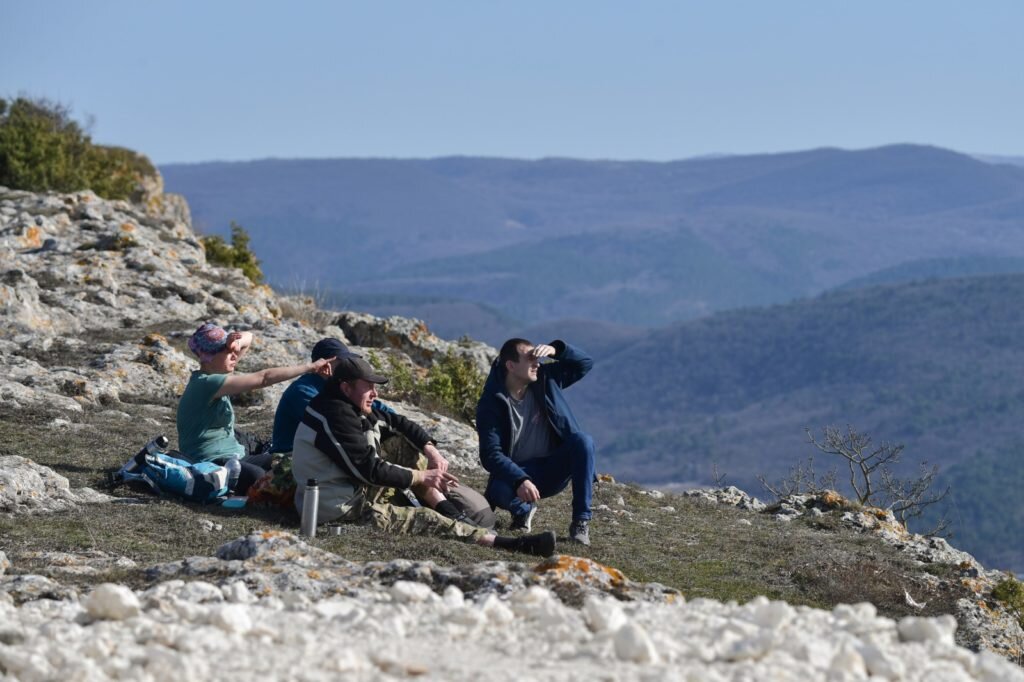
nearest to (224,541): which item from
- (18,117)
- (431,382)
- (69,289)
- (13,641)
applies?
(13,641)

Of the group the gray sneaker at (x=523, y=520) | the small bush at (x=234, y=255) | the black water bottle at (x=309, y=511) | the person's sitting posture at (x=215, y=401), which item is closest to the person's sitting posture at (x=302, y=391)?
the person's sitting posture at (x=215, y=401)

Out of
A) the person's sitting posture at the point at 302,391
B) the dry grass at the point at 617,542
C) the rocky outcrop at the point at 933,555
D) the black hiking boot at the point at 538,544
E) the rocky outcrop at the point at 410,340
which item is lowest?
the rocky outcrop at the point at 933,555

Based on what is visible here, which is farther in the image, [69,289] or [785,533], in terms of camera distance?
[69,289]

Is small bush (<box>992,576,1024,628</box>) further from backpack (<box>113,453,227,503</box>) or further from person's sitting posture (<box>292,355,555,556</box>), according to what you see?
backpack (<box>113,453,227,503</box>)

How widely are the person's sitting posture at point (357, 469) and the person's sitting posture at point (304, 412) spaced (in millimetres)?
209

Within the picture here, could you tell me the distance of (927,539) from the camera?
14141mm

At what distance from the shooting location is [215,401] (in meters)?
12.5

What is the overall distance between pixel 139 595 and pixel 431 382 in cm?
1317

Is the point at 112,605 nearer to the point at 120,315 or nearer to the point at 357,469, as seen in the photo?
the point at 357,469

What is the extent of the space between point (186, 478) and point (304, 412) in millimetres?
1622

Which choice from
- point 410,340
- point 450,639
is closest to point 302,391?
point 450,639

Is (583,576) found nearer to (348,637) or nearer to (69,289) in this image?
(348,637)

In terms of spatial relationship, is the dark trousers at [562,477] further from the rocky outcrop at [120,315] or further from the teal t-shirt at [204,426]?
the rocky outcrop at [120,315]

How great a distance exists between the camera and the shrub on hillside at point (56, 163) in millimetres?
35344
